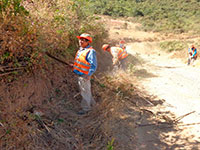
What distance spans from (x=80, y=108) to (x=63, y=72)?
1.14 meters

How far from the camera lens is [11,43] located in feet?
10.8

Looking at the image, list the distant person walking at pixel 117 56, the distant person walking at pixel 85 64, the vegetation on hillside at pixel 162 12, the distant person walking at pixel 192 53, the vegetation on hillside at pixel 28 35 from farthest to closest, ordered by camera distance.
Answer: the vegetation on hillside at pixel 162 12, the distant person walking at pixel 192 53, the distant person walking at pixel 117 56, the distant person walking at pixel 85 64, the vegetation on hillside at pixel 28 35

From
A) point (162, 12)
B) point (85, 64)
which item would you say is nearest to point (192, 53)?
point (85, 64)

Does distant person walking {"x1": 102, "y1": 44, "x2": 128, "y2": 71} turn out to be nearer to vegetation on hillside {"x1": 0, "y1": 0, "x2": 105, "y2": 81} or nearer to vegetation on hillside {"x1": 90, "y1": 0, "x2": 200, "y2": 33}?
vegetation on hillside {"x1": 0, "y1": 0, "x2": 105, "y2": 81}

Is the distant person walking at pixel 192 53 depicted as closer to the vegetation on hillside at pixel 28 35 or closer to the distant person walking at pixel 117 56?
the distant person walking at pixel 117 56

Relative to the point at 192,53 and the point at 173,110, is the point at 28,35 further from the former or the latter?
the point at 192,53

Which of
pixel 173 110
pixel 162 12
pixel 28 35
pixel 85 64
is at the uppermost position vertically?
pixel 162 12

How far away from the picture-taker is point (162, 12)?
34250 mm

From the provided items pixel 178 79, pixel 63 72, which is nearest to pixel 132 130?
pixel 63 72

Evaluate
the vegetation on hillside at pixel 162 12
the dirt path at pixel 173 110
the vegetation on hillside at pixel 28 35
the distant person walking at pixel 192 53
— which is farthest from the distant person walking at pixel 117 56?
the vegetation on hillside at pixel 162 12

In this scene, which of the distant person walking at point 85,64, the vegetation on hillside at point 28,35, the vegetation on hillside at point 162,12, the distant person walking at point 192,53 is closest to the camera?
the vegetation on hillside at point 28,35

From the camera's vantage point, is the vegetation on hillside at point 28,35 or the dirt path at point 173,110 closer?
the vegetation on hillside at point 28,35

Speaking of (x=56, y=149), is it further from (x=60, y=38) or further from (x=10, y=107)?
(x=60, y=38)

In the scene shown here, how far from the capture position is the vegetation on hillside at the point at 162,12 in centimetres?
2640
